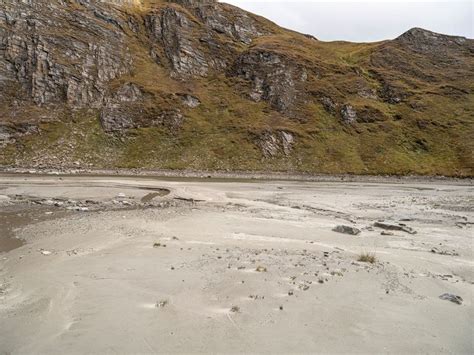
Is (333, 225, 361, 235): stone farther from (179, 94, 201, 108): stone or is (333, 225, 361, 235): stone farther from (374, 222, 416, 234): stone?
(179, 94, 201, 108): stone

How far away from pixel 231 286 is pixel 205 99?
87950 millimetres

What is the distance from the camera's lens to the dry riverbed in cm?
714

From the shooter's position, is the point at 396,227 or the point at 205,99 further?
the point at 205,99

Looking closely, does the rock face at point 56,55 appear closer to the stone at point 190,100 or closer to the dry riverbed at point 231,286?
the stone at point 190,100

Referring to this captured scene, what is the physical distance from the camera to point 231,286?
33.2ft

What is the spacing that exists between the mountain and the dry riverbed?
5587 centimetres

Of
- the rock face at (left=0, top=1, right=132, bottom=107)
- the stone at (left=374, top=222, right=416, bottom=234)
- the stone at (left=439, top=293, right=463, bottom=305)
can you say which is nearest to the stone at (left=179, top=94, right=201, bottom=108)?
the rock face at (left=0, top=1, right=132, bottom=107)

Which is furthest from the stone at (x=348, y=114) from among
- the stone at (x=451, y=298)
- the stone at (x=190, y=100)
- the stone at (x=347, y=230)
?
the stone at (x=451, y=298)

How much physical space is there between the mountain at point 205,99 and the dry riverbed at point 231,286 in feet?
183

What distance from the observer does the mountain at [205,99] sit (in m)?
77.1

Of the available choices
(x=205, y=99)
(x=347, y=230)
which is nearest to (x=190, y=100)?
(x=205, y=99)

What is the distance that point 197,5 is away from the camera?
128625mm

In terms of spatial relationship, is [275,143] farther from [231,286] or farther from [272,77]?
[231,286]

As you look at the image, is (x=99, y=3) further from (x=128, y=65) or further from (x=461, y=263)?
(x=461, y=263)
